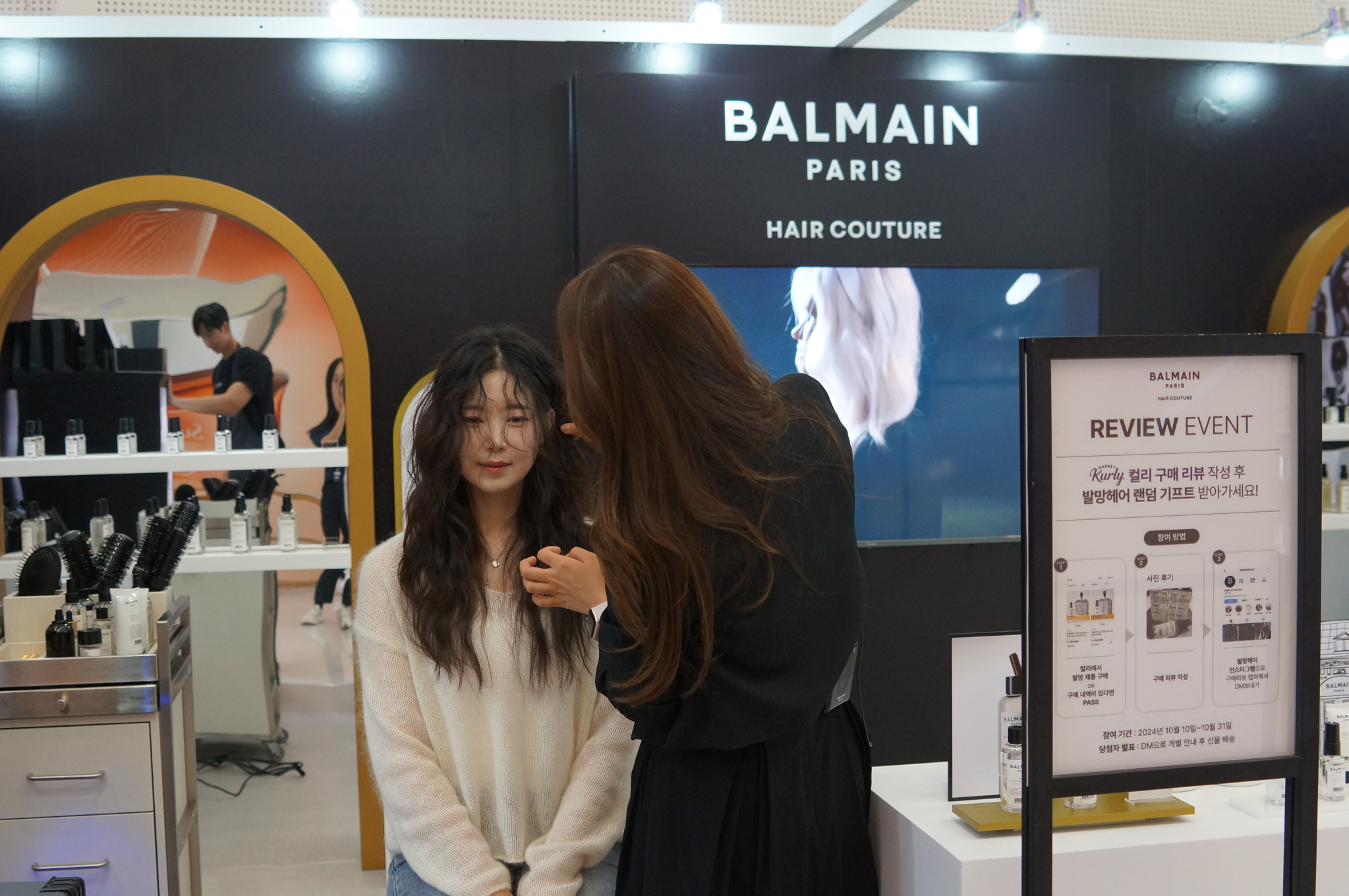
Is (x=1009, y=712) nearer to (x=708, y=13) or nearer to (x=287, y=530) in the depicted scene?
(x=287, y=530)

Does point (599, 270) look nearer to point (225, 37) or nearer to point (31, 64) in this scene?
point (225, 37)

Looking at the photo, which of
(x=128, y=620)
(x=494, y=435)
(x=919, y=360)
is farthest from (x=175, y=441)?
(x=919, y=360)

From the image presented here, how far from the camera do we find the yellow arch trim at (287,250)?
10.8ft

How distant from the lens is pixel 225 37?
3.41 meters

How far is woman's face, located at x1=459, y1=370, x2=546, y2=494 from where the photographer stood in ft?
5.91

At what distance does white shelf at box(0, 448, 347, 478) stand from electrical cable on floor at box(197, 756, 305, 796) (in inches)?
54.6

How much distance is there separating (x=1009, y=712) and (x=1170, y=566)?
0.43 meters

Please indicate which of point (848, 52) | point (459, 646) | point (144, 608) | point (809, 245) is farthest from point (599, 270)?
point (848, 52)

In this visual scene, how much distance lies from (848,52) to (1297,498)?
114 inches

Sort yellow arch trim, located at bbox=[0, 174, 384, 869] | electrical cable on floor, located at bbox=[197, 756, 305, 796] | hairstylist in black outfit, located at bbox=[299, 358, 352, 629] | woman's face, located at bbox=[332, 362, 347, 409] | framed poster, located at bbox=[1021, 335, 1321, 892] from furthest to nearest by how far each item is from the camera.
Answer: woman's face, located at bbox=[332, 362, 347, 409] → hairstylist in black outfit, located at bbox=[299, 358, 352, 629] → electrical cable on floor, located at bbox=[197, 756, 305, 796] → yellow arch trim, located at bbox=[0, 174, 384, 869] → framed poster, located at bbox=[1021, 335, 1321, 892]

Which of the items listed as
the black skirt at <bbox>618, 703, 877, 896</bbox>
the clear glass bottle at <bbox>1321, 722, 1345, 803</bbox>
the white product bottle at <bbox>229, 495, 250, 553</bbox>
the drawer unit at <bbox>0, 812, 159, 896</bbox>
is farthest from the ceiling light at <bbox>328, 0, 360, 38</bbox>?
the clear glass bottle at <bbox>1321, 722, 1345, 803</bbox>

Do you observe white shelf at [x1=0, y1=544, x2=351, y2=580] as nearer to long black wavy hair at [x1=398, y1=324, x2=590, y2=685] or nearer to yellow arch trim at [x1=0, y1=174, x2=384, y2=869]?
yellow arch trim at [x1=0, y1=174, x2=384, y2=869]

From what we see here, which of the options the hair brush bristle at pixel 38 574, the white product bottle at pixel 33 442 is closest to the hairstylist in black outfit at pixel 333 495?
the white product bottle at pixel 33 442

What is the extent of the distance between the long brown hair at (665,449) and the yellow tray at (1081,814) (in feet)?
1.52
